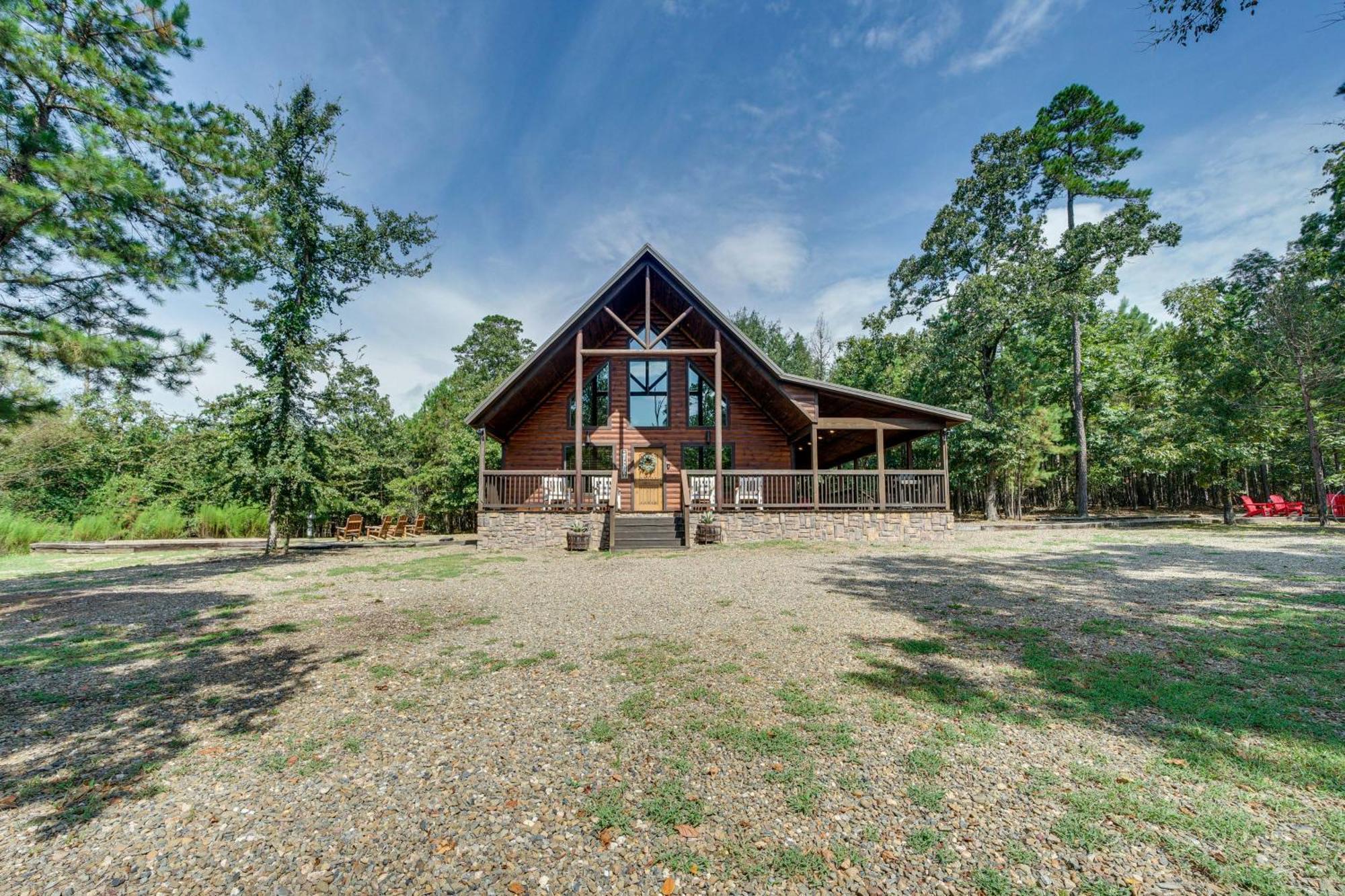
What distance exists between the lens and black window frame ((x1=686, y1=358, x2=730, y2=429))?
1659 cm

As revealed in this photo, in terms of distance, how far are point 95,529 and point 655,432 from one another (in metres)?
16.1

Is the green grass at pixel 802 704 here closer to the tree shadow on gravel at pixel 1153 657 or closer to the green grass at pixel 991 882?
the tree shadow on gravel at pixel 1153 657

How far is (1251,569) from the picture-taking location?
7688mm

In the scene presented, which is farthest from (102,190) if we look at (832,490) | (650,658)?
(832,490)

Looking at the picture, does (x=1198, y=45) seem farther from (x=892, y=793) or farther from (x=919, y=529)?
(x=919, y=529)

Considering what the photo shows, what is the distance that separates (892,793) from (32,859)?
3813mm

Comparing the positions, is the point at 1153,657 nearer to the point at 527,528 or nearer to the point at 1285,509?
the point at 527,528

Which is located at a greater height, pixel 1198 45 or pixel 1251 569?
pixel 1198 45

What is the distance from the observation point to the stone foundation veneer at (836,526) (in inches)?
519

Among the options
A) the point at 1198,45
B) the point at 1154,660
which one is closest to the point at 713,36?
the point at 1198,45

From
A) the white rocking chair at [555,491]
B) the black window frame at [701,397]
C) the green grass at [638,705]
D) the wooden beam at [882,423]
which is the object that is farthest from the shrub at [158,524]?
the wooden beam at [882,423]

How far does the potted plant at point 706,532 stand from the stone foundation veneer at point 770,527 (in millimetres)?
383

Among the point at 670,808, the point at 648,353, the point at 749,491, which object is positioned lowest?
the point at 670,808

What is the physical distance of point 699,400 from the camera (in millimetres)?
16812
